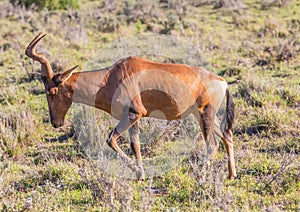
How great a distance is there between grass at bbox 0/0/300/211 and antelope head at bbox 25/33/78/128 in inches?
27.6

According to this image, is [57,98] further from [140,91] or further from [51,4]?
[51,4]

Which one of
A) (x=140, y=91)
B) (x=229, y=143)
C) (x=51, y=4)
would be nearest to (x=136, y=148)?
(x=140, y=91)

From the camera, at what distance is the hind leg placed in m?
6.45

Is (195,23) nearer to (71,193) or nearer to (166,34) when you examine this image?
(166,34)

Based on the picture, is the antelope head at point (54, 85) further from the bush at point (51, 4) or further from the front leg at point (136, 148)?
the bush at point (51, 4)

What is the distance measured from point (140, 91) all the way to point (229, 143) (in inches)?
55.0

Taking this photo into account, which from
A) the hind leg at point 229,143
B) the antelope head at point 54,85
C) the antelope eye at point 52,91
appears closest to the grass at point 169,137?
the hind leg at point 229,143

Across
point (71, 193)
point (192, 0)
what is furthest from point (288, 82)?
point (192, 0)

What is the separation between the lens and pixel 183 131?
795cm

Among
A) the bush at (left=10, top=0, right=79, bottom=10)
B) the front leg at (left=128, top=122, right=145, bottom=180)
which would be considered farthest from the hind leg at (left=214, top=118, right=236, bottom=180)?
the bush at (left=10, top=0, right=79, bottom=10)

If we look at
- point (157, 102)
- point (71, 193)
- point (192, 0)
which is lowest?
point (192, 0)

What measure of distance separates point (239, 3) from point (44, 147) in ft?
43.9

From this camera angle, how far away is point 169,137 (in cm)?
809

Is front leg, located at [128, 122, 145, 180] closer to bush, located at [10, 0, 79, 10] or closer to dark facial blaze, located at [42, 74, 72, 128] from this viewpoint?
dark facial blaze, located at [42, 74, 72, 128]
